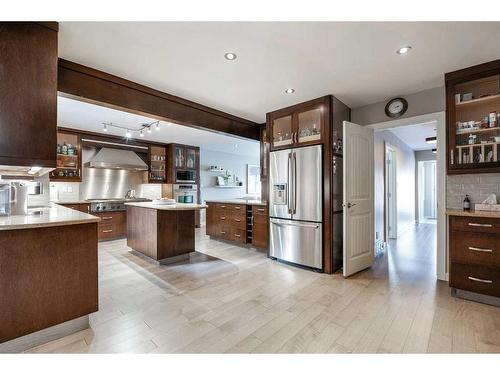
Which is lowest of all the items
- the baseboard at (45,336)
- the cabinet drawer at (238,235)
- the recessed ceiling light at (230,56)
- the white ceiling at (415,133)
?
the baseboard at (45,336)

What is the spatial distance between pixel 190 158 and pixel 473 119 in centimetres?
587

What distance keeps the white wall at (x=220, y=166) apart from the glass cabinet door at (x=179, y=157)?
0.70 m

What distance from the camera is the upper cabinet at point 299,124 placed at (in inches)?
128

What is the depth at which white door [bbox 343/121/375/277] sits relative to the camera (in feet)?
9.88

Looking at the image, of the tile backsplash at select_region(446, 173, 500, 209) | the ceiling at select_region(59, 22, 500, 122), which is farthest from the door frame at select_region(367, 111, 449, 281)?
the ceiling at select_region(59, 22, 500, 122)

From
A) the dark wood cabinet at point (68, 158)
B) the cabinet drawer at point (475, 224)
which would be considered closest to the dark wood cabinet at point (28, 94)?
the cabinet drawer at point (475, 224)

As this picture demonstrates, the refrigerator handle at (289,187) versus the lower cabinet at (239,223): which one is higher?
the refrigerator handle at (289,187)

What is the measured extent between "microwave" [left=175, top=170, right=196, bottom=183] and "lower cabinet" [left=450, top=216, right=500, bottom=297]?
18.6 ft

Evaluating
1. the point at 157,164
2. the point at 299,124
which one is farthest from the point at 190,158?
the point at 299,124

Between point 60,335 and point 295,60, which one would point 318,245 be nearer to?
point 295,60

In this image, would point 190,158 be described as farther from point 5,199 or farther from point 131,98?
point 5,199

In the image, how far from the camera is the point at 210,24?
69.9 inches

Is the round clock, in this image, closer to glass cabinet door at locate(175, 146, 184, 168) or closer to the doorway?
glass cabinet door at locate(175, 146, 184, 168)

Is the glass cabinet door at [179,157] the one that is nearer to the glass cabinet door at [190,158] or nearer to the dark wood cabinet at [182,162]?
the dark wood cabinet at [182,162]
